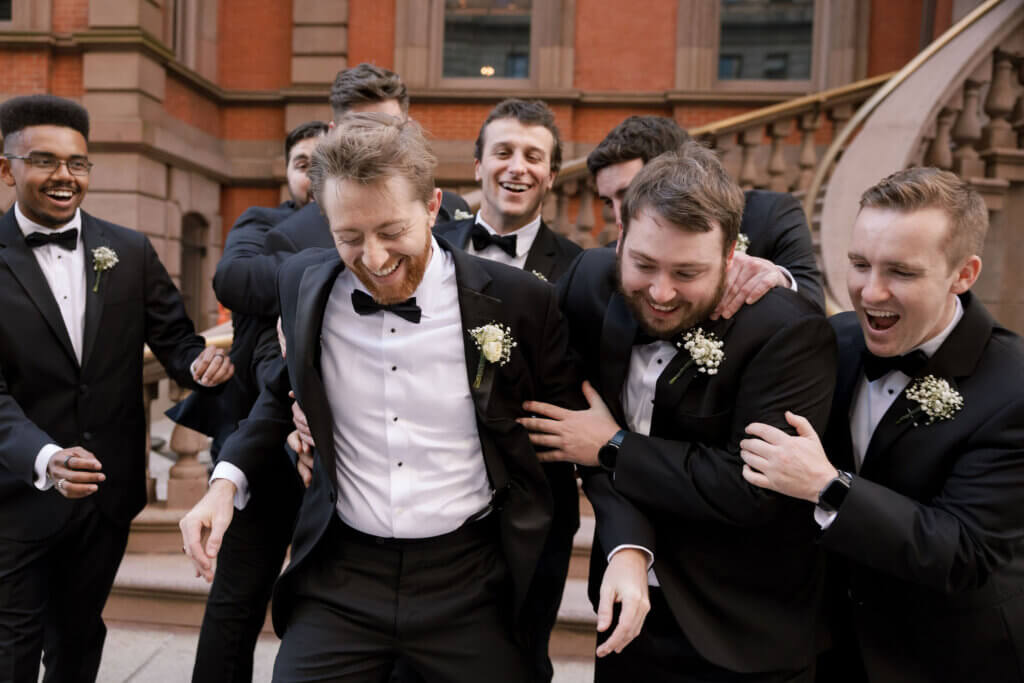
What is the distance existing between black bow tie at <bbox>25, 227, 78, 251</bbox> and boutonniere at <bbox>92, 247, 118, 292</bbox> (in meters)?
0.07

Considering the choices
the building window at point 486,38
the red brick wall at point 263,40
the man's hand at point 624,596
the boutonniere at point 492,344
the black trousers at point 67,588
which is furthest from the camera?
the building window at point 486,38

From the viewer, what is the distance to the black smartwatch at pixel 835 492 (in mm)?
1777

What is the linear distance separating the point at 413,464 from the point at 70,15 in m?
9.03

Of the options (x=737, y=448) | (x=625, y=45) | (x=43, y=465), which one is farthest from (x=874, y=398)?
(x=625, y=45)

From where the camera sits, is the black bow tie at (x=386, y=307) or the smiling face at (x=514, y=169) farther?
the smiling face at (x=514, y=169)

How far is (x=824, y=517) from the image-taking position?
6.01ft

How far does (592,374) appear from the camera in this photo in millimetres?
2176

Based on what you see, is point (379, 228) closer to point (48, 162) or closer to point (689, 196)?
point (689, 196)

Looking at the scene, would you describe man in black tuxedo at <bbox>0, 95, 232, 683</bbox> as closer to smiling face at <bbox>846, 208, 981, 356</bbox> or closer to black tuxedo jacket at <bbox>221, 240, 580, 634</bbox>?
black tuxedo jacket at <bbox>221, 240, 580, 634</bbox>

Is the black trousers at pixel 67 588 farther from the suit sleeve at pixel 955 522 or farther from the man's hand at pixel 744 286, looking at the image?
the suit sleeve at pixel 955 522

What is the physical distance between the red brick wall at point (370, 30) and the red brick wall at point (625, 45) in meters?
2.42

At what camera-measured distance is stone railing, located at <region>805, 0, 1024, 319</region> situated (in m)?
5.05

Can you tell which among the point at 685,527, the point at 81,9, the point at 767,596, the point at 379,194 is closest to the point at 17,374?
the point at 379,194

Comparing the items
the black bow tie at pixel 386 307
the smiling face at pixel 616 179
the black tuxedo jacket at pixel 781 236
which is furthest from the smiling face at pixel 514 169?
the black bow tie at pixel 386 307
